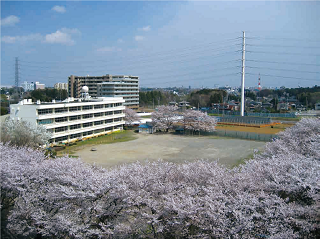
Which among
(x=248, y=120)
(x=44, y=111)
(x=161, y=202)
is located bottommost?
(x=161, y=202)

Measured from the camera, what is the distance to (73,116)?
89.1 ft

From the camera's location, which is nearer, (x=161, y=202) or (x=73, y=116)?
(x=161, y=202)

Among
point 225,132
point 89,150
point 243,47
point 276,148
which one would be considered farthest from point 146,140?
point 243,47

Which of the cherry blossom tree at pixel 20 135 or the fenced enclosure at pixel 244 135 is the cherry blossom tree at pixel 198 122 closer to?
the fenced enclosure at pixel 244 135

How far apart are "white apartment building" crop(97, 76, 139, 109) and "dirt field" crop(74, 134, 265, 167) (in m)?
28.8

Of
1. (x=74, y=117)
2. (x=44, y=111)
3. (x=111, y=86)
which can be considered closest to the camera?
(x=44, y=111)

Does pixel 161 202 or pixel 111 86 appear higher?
pixel 111 86

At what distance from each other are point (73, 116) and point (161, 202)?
21306 mm

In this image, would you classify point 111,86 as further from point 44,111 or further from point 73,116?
point 44,111

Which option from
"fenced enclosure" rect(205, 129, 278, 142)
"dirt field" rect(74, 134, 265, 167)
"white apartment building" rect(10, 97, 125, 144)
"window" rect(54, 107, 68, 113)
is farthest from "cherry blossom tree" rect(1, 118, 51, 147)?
"fenced enclosure" rect(205, 129, 278, 142)

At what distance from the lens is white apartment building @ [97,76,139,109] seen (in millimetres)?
56406

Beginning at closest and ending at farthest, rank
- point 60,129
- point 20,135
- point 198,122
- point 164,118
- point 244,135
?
1. point 20,135
2. point 60,129
3. point 244,135
4. point 198,122
5. point 164,118

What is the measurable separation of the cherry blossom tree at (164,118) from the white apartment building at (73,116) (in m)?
4.74

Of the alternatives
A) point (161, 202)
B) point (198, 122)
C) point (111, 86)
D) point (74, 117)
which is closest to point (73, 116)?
point (74, 117)
